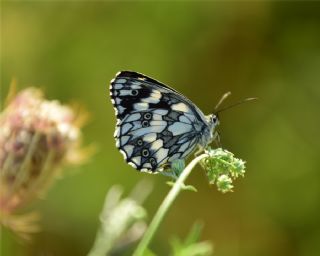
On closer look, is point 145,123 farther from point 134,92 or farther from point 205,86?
point 205,86

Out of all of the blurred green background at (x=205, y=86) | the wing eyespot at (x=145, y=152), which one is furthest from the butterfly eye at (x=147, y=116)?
the blurred green background at (x=205, y=86)

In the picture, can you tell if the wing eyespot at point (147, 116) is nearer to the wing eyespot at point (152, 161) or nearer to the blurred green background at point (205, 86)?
the wing eyespot at point (152, 161)

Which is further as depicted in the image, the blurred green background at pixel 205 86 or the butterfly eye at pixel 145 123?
the blurred green background at pixel 205 86

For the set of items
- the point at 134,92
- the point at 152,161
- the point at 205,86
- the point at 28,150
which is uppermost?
the point at 134,92

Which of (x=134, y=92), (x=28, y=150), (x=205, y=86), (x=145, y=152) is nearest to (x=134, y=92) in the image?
(x=134, y=92)

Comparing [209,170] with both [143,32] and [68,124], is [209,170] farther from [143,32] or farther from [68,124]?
[143,32]
